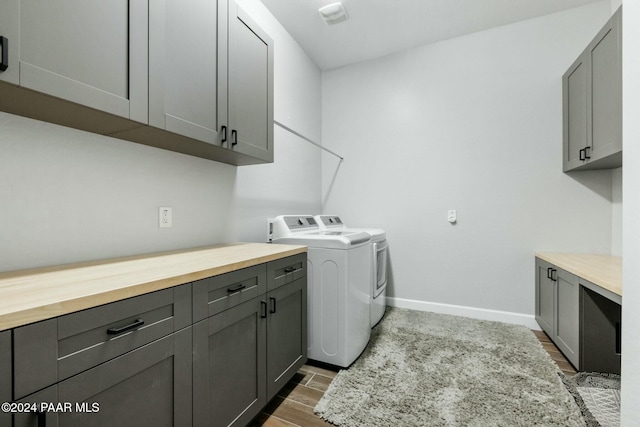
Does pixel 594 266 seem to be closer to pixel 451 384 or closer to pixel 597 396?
pixel 597 396

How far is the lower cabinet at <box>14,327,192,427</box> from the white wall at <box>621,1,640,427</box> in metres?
1.42

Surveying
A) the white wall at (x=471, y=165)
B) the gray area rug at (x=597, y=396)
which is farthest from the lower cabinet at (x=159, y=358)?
the white wall at (x=471, y=165)

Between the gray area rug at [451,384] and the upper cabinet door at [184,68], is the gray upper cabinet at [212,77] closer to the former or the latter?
the upper cabinet door at [184,68]

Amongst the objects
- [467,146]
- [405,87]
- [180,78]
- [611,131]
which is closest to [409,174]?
[467,146]

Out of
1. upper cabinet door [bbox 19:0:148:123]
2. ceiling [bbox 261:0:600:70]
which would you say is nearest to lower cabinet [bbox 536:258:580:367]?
ceiling [bbox 261:0:600:70]

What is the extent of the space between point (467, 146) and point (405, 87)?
36.6 inches

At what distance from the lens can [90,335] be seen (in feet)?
2.43

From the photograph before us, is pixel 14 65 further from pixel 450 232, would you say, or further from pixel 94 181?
pixel 450 232

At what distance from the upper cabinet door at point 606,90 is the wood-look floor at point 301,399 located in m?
1.51

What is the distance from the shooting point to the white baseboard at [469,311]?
Answer: 2627 mm

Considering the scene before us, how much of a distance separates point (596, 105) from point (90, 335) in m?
3.03

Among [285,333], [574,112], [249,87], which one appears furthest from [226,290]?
[574,112]

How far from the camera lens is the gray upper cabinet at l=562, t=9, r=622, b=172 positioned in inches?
68.6

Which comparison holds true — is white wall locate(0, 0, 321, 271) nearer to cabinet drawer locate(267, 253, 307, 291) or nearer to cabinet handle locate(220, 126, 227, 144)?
cabinet handle locate(220, 126, 227, 144)
